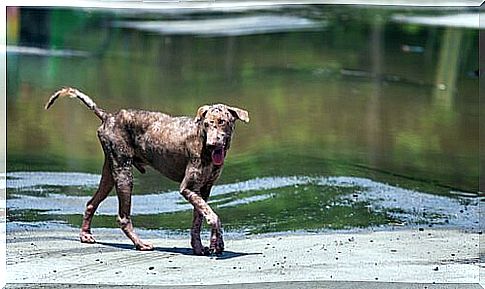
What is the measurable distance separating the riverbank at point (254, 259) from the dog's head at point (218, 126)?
1.95 ft

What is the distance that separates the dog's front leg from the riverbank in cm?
7

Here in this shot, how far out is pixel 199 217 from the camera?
5.60 m

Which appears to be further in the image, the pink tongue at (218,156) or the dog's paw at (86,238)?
the dog's paw at (86,238)

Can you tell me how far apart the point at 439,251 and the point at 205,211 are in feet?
4.60

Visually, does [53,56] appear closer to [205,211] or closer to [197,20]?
[197,20]

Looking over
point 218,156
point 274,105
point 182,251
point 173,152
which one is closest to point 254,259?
point 182,251

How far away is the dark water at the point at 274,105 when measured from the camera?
701 centimetres

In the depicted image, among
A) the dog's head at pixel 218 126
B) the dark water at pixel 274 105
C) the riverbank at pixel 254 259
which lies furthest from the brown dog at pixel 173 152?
the dark water at pixel 274 105

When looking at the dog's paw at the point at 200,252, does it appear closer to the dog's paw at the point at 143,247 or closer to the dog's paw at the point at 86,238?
the dog's paw at the point at 143,247

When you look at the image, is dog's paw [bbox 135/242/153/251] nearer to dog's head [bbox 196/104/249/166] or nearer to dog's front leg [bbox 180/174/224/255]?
dog's front leg [bbox 180/174/224/255]

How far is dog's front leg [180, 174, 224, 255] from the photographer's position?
541 centimetres

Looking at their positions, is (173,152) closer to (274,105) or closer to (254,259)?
(254,259)

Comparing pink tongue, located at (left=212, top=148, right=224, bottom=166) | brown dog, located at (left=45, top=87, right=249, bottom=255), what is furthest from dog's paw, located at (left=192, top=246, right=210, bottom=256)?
pink tongue, located at (left=212, top=148, right=224, bottom=166)

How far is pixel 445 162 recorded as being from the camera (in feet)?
27.6
